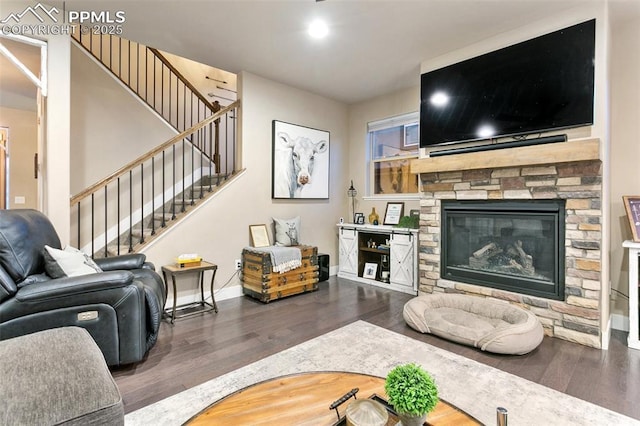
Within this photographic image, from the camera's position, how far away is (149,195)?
14.5ft

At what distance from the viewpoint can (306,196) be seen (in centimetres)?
488

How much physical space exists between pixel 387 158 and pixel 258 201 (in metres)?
2.18

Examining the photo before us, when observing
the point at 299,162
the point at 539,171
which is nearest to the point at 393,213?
the point at 299,162

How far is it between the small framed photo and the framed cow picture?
4.28ft

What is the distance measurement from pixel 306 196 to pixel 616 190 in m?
3.58

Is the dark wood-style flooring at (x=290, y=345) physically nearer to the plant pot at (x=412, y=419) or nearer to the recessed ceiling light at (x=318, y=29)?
the plant pot at (x=412, y=419)

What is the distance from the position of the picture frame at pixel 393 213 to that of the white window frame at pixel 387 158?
128mm

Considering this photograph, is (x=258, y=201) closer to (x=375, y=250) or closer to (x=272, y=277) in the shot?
(x=272, y=277)

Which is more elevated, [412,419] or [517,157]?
[517,157]

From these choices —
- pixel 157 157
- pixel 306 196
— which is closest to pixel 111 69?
pixel 157 157

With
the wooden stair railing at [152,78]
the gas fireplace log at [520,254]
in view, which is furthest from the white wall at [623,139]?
the wooden stair railing at [152,78]

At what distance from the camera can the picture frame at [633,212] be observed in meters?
2.71

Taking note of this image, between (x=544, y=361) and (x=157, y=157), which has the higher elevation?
(x=157, y=157)

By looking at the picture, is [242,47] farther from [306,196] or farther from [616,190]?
[616,190]
